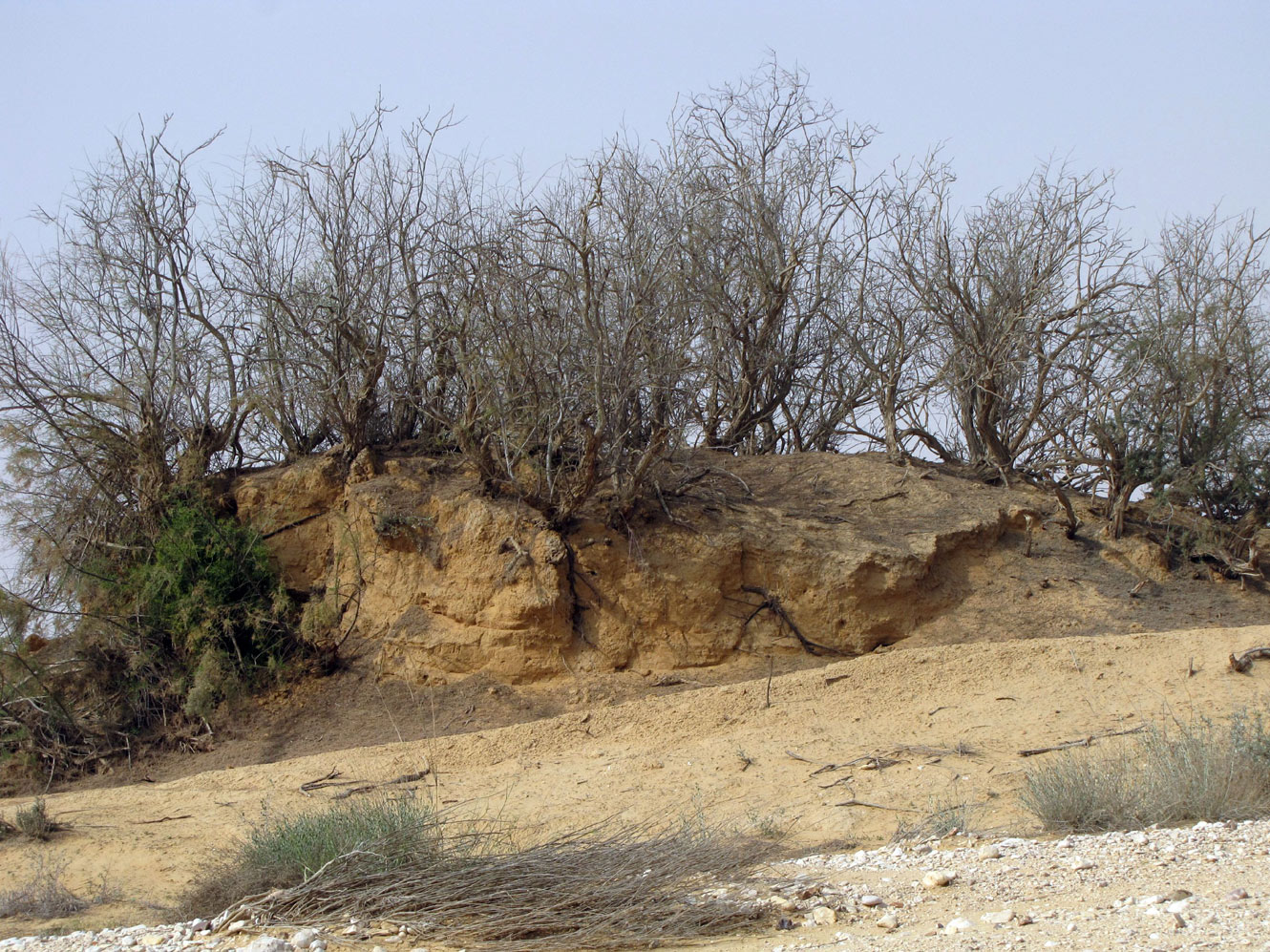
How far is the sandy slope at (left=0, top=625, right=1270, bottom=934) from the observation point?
8320 mm

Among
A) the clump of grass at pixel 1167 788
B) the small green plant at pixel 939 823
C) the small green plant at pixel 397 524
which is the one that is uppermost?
the small green plant at pixel 397 524

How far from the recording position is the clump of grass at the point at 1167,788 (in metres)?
6.94

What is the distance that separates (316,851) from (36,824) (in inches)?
150

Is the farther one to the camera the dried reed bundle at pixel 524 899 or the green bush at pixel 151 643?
the green bush at pixel 151 643

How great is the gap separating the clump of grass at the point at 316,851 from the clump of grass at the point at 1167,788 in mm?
3983

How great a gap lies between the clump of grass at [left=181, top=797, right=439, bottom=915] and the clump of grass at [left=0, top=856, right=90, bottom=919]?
1.05 meters

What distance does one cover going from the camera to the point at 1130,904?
5277mm

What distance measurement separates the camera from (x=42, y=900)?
7090 mm

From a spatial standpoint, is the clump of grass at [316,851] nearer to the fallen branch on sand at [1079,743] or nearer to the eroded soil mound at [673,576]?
the fallen branch on sand at [1079,743]

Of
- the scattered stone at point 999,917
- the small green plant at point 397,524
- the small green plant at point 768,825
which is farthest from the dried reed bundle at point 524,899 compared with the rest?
the small green plant at point 397,524

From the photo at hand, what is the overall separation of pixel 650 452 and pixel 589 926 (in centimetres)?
625

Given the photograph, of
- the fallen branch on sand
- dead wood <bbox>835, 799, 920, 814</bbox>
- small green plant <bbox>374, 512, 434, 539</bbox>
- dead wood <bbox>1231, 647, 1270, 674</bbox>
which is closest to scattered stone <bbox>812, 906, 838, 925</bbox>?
dead wood <bbox>835, 799, 920, 814</bbox>

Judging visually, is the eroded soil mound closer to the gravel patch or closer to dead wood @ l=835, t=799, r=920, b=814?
dead wood @ l=835, t=799, r=920, b=814

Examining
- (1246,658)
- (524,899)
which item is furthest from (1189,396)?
(524,899)
